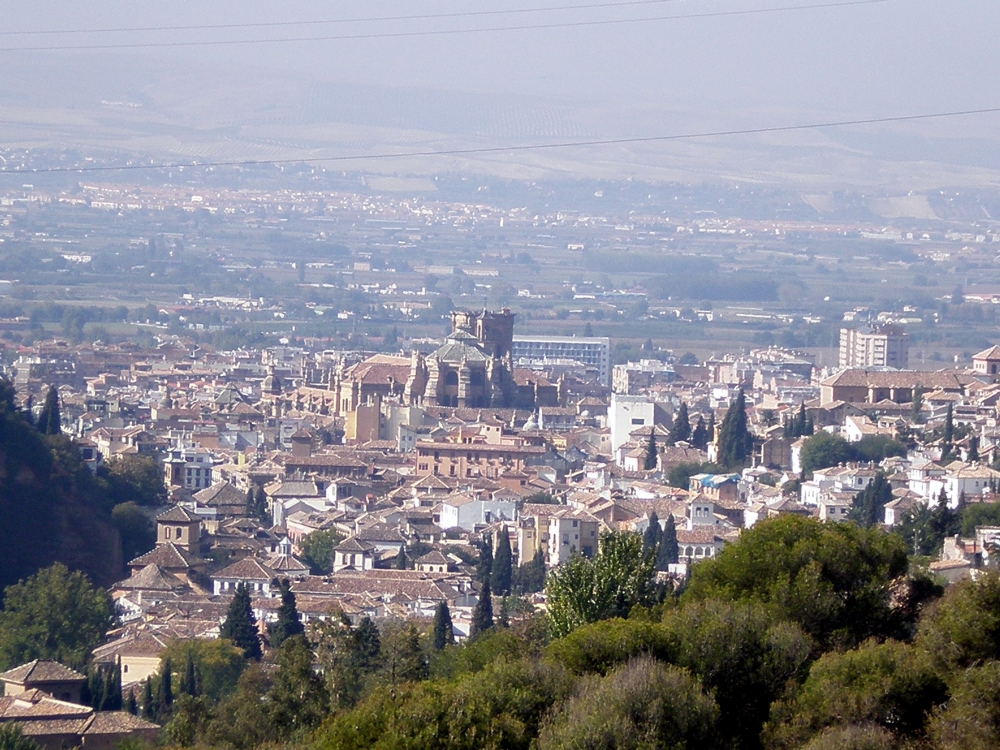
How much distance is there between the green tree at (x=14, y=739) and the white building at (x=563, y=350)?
256ft

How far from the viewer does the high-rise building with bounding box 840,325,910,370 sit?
89.1 metres

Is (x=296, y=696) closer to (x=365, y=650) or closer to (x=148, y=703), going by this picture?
(x=365, y=650)

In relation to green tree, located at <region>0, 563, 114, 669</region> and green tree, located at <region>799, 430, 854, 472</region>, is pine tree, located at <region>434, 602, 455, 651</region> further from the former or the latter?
green tree, located at <region>799, 430, 854, 472</region>

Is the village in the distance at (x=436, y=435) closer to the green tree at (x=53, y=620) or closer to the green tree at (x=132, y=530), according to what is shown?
the green tree at (x=132, y=530)

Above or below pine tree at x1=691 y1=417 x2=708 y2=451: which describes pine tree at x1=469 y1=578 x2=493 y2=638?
below

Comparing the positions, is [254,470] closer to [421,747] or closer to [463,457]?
[463,457]

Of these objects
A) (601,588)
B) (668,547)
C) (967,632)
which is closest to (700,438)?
(668,547)

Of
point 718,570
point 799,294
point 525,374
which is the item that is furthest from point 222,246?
point 718,570

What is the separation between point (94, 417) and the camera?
6644 cm

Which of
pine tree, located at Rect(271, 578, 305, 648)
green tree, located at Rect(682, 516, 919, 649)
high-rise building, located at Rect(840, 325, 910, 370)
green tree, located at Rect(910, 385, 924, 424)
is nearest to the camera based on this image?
green tree, located at Rect(682, 516, 919, 649)

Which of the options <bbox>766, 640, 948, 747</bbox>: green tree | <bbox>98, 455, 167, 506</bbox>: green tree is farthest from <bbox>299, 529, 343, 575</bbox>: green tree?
<bbox>766, 640, 948, 747</bbox>: green tree

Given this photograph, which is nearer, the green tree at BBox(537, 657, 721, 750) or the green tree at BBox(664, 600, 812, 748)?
the green tree at BBox(537, 657, 721, 750)

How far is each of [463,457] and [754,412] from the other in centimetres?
957

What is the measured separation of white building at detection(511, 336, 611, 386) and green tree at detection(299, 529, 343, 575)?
56.7m
